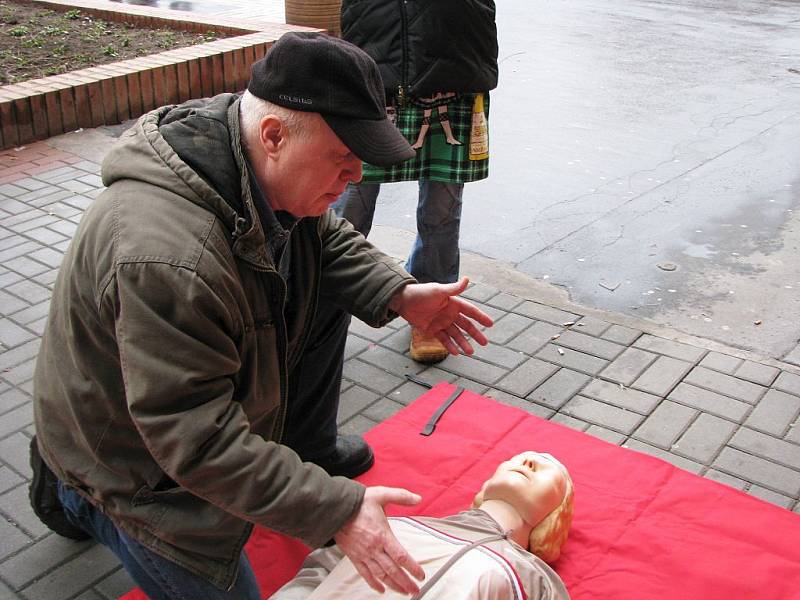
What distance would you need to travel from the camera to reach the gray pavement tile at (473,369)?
12.0ft

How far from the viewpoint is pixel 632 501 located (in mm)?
2920

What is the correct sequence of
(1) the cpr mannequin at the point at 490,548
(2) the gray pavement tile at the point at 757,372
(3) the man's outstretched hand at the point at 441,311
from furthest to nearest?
(2) the gray pavement tile at the point at 757,372 < (3) the man's outstretched hand at the point at 441,311 < (1) the cpr mannequin at the point at 490,548

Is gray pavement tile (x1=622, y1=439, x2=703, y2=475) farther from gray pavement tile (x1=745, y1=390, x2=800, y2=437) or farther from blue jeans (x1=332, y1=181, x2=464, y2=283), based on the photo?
blue jeans (x1=332, y1=181, x2=464, y2=283)

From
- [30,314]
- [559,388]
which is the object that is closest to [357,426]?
[559,388]

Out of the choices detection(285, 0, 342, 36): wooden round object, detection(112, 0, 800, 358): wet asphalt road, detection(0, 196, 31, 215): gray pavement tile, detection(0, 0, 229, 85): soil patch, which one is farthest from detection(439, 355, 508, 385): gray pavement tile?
detection(285, 0, 342, 36): wooden round object

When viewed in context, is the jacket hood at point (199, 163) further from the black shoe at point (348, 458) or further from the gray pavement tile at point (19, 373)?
the gray pavement tile at point (19, 373)

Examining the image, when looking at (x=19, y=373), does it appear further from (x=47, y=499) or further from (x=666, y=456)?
(x=666, y=456)

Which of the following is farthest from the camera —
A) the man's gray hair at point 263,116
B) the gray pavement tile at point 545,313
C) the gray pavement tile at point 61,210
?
the gray pavement tile at point 61,210

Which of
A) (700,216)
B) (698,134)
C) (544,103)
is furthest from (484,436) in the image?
(544,103)

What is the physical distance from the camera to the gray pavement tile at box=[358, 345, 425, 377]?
12.2 ft

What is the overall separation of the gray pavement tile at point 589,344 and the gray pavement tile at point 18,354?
2302 millimetres

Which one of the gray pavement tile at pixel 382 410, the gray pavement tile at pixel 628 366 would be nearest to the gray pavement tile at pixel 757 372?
the gray pavement tile at pixel 628 366

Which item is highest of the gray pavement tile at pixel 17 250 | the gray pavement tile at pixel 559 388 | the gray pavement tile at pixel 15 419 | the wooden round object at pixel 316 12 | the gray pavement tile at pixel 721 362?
the wooden round object at pixel 316 12

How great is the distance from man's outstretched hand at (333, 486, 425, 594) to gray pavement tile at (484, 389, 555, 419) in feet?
5.41
